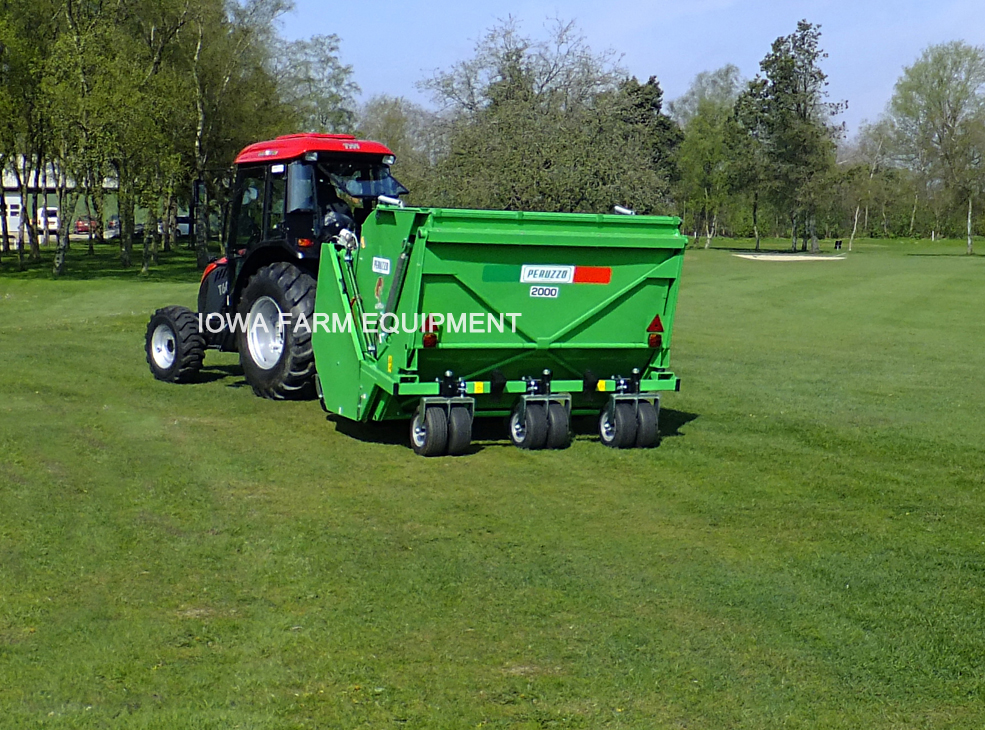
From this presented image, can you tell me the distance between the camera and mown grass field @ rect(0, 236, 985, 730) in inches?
196

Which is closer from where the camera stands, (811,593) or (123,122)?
(811,593)

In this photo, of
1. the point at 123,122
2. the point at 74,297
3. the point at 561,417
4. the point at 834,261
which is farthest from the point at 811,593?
the point at 834,261

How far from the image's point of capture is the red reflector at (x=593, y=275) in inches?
386

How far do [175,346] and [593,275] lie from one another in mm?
5559

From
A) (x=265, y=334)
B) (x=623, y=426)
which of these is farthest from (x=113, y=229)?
(x=623, y=426)

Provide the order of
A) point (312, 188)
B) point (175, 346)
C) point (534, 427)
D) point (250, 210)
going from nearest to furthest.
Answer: point (534, 427) < point (312, 188) < point (250, 210) < point (175, 346)

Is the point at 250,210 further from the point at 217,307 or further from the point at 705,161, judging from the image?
the point at 705,161

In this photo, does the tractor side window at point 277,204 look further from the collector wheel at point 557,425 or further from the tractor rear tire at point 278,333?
the collector wheel at point 557,425

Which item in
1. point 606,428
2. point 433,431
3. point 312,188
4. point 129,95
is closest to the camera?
point 433,431

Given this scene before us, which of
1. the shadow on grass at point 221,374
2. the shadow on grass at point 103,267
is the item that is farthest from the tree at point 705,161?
the shadow on grass at point 221,374

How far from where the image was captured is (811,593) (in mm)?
6301

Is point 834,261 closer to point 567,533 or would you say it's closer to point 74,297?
point 74,297

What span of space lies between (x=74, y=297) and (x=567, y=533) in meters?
26.3

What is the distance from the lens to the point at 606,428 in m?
10.2
